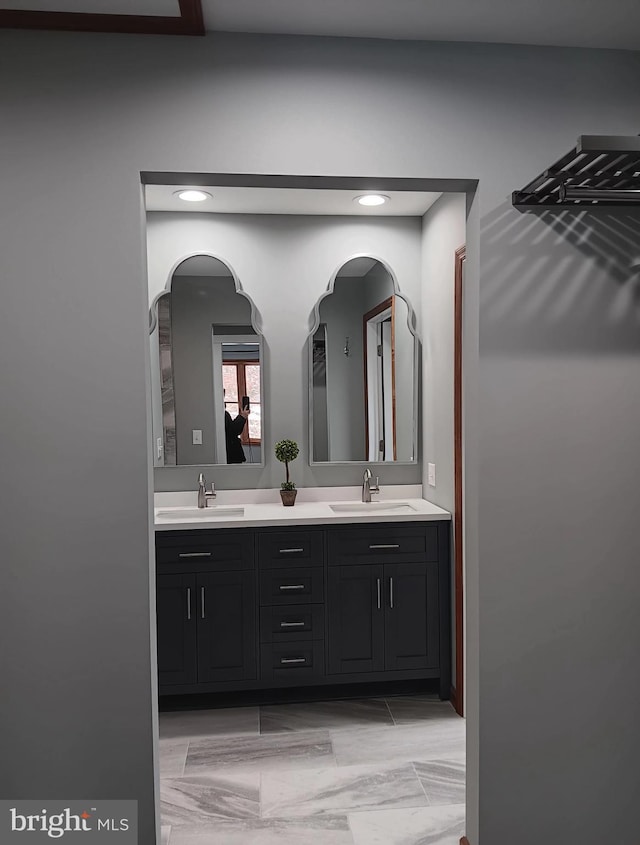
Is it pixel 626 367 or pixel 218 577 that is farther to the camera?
pixel 218 577

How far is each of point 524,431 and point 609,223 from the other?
707 mm

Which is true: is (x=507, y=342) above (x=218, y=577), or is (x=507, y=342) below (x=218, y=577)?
above

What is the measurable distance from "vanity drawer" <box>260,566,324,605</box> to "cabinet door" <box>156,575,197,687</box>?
1.14 feet

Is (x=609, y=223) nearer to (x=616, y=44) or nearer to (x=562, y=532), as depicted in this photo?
(x=616, y=44)

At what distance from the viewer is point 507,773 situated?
2.06 metres

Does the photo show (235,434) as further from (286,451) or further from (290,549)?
(290,549)

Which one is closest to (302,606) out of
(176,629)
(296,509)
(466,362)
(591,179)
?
(296,509)

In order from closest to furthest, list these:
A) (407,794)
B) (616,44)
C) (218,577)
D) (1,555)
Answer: (1,555) < (616,44) < (407,794) < (218,577)

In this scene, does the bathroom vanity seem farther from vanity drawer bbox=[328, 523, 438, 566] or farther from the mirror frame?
the mirror frame

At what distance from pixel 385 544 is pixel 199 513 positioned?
1.01 meters

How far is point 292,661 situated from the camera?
322 centimetres

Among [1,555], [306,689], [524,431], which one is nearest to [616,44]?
[524,431]

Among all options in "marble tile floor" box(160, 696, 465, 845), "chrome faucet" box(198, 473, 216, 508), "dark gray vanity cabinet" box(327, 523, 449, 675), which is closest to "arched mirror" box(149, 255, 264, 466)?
"chrome faucet" box(198, 473, 216, 508)

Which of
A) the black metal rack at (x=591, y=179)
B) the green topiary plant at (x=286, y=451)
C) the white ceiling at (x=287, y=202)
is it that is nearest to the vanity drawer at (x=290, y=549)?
the green topiary plant at (x=286, y=451)
